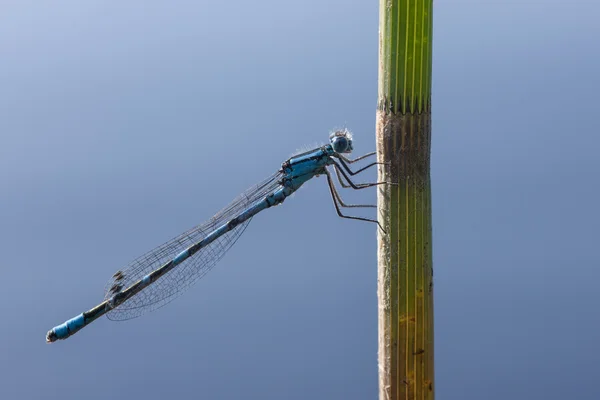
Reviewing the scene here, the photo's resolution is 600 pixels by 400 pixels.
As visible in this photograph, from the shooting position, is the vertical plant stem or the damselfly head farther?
the damselfly head

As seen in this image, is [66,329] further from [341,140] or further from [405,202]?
[405,202]

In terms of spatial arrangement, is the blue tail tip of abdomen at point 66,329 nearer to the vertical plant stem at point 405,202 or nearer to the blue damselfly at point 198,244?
the blue damselfly at point 198,244

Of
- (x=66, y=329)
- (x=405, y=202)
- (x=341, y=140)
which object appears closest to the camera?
(x=405, y=202)

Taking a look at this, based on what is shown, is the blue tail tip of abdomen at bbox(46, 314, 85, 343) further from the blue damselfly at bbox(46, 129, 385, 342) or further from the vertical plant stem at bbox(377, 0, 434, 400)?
the vertical plant stem at bbox(377, 0, 434, 400)

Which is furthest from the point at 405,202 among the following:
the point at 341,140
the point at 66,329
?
the point at 66,329

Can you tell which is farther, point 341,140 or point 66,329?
point 66,329

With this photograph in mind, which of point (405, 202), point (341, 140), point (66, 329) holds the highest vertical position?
point (341, 140)

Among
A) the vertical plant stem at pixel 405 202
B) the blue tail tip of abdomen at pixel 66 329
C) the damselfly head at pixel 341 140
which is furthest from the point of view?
the blue tail tip of abdomen at pixel 66 329

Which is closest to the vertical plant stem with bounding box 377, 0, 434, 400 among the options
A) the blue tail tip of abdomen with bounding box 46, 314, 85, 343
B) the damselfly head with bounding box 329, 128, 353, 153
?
the damselfly head with bounding box 329, 128, 353, 153

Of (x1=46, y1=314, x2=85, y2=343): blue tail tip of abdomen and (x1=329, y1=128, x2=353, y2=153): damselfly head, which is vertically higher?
(x1=329, y1=128, x2=353, y2=153): damselfly head

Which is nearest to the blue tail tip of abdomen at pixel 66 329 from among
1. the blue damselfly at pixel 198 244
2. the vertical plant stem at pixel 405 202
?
the blue damselfly at pixel 198 244
